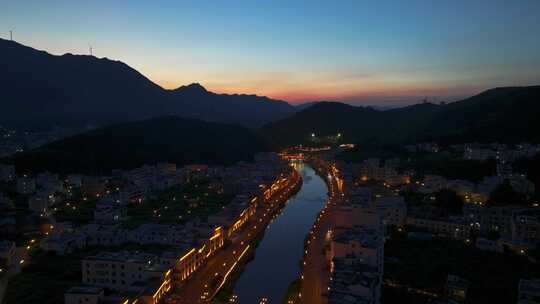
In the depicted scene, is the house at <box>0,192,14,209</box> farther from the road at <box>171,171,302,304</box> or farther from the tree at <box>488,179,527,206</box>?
the tree at <box>488,179,527,206</box>

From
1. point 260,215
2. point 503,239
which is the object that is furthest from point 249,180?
point 503,239

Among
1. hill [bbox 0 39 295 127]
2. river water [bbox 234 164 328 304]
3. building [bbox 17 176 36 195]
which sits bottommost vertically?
river water [bbox 234 164 328 304]

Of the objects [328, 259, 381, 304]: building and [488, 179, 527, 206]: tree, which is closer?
[328, 259, 381, 304]: building

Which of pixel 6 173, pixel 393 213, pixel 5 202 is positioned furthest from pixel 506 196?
pixel 6 173

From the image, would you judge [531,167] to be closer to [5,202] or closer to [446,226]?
[446,226]

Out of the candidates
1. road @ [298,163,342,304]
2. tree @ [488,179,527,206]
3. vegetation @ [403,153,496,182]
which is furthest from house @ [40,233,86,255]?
vegetation @ [403,153,496,182]

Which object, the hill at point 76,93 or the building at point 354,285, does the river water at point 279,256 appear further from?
the hill at point 76,93

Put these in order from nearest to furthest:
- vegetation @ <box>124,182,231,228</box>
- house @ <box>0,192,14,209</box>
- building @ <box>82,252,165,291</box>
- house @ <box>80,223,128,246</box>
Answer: building @ <box>82,252,165,291</box>, house @ <box>80,223,128,246</box>, vegetation @ <box>124,182,231,228</box>, house @ <box>0,192,14,209</box>
